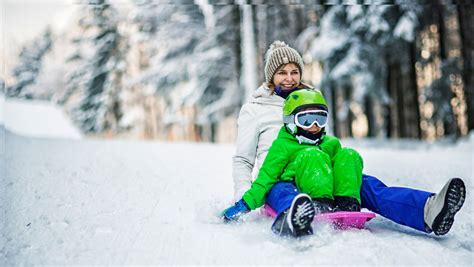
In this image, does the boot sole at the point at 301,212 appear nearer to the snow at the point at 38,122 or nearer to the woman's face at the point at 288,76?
the woman's face at the point at 288,76

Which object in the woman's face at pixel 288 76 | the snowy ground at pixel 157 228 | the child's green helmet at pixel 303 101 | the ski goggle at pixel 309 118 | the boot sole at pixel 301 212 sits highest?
the woman's face at pixel 288 76

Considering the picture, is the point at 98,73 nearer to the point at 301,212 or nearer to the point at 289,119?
the point at 289,119

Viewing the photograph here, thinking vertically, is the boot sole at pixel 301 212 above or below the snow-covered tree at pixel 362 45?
below

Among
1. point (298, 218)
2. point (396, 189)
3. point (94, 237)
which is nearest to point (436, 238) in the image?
point (396, 189)

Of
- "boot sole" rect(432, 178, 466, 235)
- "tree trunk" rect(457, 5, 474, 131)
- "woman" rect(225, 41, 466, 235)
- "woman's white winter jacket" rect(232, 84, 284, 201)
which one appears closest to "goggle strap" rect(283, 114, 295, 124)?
"woman" rect(225, 41, 466, 235)

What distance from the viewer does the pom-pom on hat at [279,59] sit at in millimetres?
2740

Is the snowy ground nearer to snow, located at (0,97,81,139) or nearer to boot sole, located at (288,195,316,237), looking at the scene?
boot sole, located at (288,195,316,237)

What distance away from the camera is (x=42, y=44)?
992 inches

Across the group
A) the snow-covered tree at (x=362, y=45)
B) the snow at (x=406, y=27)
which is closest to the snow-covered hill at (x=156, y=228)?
the snow at (x=406, y=27)

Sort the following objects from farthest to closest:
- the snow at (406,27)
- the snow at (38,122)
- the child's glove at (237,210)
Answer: the snow at (406,27) < the snow at (38,122) < the child's glove at (237,210)

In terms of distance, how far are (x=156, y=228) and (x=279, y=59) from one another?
1.34 meters

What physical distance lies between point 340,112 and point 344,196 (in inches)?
516

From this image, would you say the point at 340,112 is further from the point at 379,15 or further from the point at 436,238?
the point at 436,238

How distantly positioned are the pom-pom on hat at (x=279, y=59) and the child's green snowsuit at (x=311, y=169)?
58 centimetres
